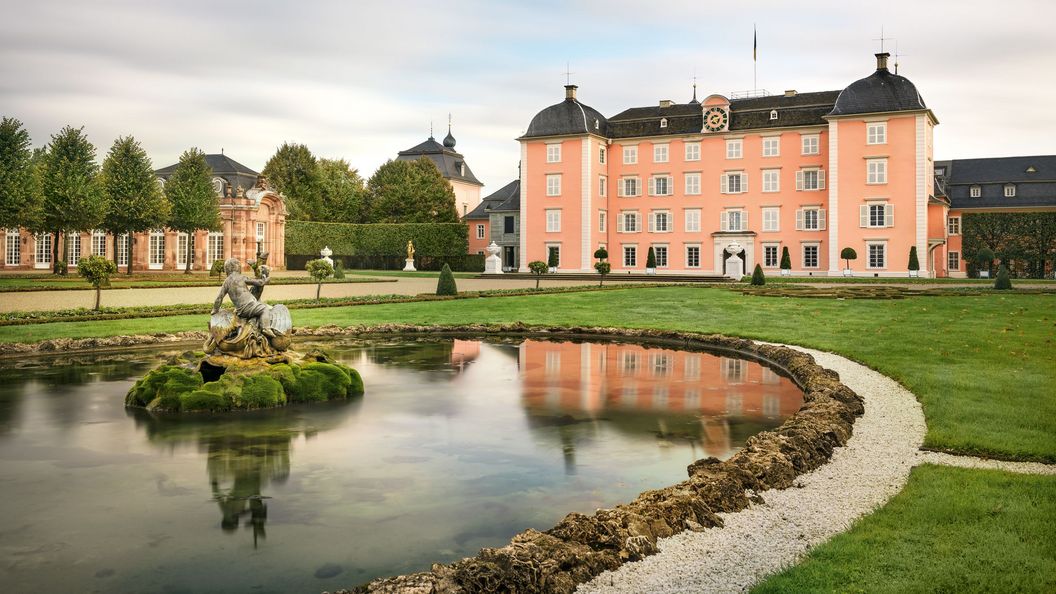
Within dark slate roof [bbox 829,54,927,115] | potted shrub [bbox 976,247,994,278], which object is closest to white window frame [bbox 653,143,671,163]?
dark slate roof [bbox 829,54,927,115]

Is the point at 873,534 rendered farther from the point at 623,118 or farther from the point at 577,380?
the point at 623,118

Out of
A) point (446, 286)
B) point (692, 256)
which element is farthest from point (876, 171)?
point (446, 286)

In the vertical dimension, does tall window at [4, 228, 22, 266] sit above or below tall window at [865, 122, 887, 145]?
below

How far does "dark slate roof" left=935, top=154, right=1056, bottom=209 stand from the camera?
2217 inches

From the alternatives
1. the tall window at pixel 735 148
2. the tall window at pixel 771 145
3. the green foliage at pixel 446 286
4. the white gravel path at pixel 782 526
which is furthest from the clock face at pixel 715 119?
the white gravel path at pixel 782 526

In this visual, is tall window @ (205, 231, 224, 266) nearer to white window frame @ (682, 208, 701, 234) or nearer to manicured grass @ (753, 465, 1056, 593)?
white window frame @ (682, 208, 701, 234)

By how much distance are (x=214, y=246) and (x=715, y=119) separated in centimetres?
3527

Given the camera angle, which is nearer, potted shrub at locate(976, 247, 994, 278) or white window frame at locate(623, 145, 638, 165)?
potted shrub at locate(976, 247, 994, 278)

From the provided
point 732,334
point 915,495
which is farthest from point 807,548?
point 732,334

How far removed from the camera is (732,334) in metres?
17.3

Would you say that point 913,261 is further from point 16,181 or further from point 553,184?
point 16,181

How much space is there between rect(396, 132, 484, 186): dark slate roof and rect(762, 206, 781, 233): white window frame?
129 ft

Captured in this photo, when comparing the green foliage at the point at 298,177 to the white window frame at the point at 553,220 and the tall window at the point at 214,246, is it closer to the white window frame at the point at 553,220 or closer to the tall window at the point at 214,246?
the tall window at the point at 214,246

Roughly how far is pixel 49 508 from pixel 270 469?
1755 mm
